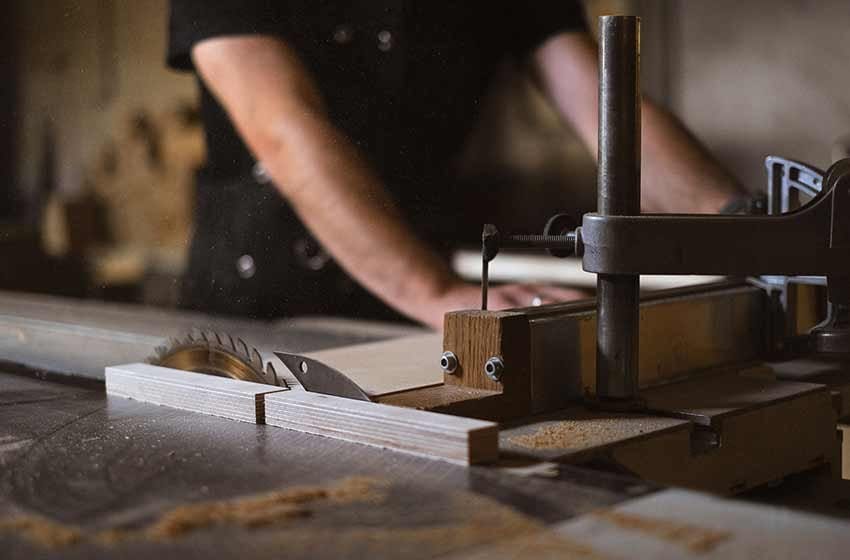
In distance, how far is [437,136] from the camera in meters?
2.29

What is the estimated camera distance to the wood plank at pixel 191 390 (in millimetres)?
943

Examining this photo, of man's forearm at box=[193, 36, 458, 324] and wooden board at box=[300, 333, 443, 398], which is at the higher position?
man's forearm at box=[193, 36, 458, 324]

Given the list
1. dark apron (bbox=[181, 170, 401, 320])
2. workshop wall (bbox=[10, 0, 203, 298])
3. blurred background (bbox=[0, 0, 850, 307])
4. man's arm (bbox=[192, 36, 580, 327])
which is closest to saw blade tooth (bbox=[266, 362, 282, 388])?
man's arm (bbox=[192, 36, 580, 327])

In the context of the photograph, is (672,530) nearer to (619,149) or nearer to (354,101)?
(619,149)

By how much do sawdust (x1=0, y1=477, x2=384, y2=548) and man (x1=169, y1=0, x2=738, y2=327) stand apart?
2.17 ft

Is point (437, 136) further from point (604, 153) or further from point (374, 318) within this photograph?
point (604, 153)

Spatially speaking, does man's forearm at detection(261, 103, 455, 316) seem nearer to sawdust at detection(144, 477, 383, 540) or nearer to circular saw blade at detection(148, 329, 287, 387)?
circular saw blade at detection(148, 329, 287, 387)

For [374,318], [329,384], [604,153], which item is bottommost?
[374,318]

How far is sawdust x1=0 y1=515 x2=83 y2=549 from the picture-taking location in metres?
0.63

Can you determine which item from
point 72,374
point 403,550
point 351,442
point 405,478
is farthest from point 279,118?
point 403,550

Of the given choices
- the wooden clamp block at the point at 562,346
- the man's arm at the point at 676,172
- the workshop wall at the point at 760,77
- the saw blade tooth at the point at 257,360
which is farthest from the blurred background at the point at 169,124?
the saw blade tooth at the point at 257,360

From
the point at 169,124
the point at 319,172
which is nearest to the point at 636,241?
the point at 319,172

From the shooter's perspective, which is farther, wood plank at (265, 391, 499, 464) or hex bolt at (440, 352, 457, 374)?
hex bolt at (440, 352, 457, 374)

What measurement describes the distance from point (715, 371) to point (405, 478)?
19.8 inches
